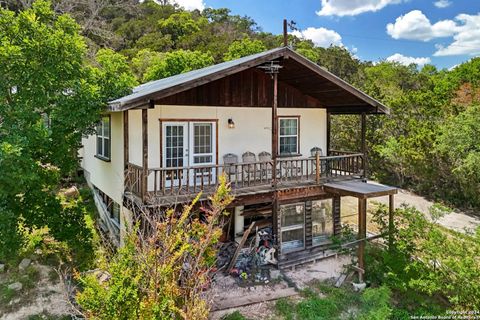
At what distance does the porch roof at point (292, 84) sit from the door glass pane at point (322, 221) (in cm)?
365

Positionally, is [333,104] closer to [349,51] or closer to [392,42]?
[392,42]

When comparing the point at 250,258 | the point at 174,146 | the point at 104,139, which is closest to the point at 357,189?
the point at 250,258

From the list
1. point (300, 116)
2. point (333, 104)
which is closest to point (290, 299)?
point (300, 116)

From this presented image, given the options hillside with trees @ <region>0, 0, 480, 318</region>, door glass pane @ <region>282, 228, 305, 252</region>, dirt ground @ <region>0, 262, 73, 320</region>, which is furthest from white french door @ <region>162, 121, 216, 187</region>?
dirt ground @ <region>0, 262, 73, 320</region>

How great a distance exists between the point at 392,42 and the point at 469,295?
41.9 metres

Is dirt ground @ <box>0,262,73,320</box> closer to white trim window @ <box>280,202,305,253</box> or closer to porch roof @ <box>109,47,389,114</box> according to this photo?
porch roof @ <box>109,47,389,114</box>

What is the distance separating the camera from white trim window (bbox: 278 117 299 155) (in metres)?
12.6

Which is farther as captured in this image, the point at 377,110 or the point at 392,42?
the point at 392,42

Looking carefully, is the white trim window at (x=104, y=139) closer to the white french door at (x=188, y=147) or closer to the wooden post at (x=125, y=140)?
the wooden post at (x=125, y=140)

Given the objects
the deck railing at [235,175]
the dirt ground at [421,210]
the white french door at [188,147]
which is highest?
the white french door at [188,147]

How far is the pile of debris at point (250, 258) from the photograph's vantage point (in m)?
9.85

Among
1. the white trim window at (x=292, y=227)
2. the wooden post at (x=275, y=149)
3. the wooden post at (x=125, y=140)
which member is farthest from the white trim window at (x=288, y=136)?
the wooden post at (x=125, y=140)

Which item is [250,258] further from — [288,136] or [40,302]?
[40,302]

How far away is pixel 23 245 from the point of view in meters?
9.40
